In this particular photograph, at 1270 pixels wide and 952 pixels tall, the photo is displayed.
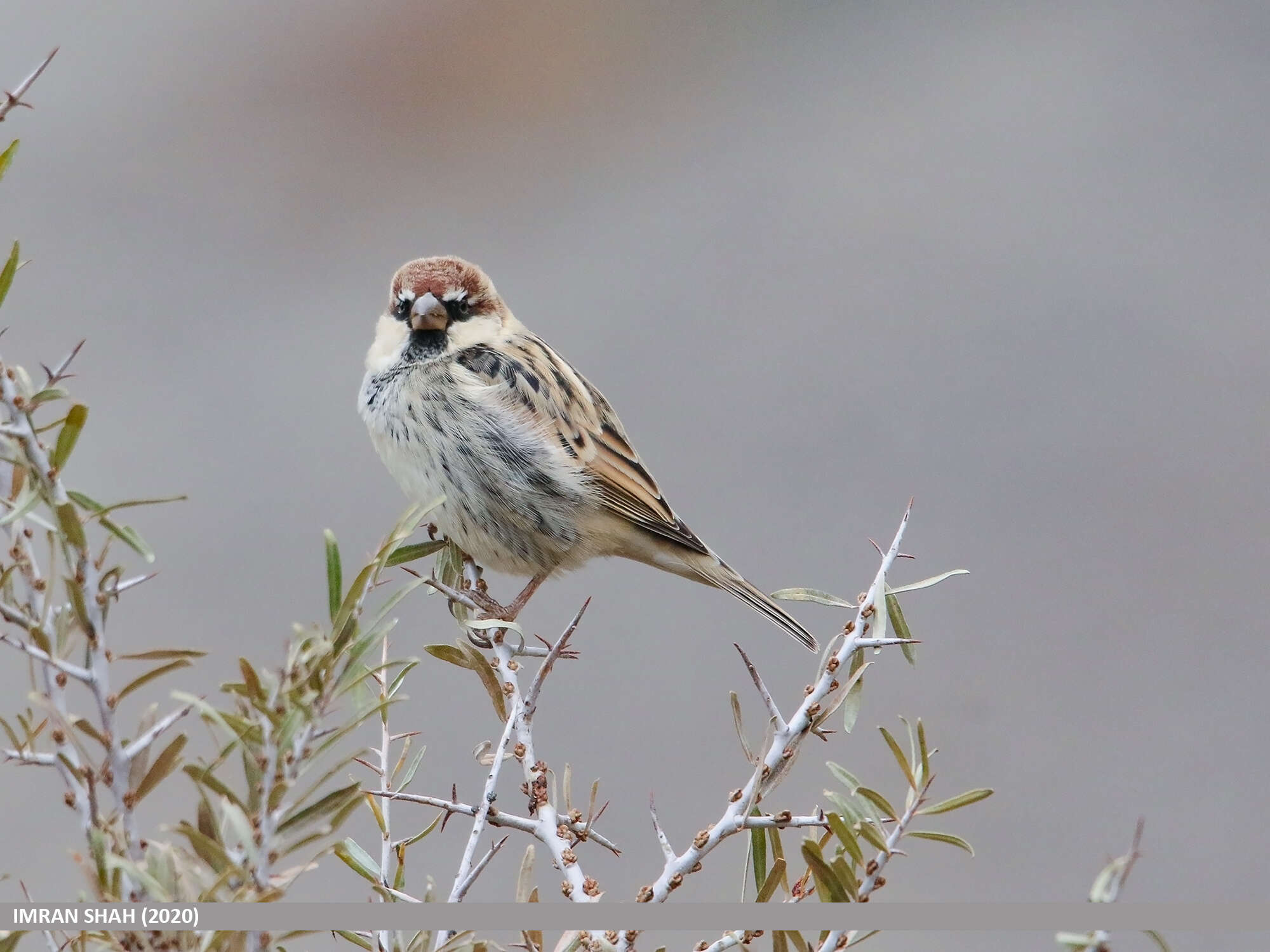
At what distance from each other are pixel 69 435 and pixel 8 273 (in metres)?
0.12

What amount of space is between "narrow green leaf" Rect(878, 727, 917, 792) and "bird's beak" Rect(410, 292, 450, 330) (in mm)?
1239

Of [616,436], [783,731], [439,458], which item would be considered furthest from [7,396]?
[616,436]

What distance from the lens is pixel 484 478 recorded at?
175 cm

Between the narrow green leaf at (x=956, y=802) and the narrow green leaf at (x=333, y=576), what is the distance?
1.20 feet

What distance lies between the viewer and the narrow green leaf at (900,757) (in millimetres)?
682

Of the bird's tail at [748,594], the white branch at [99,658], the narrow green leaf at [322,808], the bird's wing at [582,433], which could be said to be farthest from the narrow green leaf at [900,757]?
the bird's wing at [582,433]

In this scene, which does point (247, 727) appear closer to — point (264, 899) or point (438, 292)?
point (264, 899)

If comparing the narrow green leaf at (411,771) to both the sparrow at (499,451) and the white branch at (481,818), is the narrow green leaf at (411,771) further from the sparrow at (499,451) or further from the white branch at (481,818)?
the sparrow at (499,451)

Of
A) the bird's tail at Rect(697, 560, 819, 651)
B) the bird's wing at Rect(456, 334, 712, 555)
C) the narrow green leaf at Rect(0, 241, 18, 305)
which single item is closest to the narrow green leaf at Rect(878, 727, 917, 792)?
the narrow green leaf at Rect(0, 241, 18, 305)

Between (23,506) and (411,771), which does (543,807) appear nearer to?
(411,771)

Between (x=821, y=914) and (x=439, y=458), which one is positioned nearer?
(x=821, y=914)

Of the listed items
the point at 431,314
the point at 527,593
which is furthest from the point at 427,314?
the point at 527,593

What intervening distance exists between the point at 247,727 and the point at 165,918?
3.8 inches

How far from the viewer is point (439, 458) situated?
→ 5.74 ft
